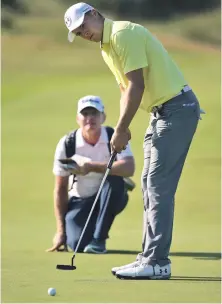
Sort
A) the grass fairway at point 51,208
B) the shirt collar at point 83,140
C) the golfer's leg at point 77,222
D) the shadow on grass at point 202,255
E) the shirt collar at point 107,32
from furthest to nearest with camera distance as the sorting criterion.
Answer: the shirt collar at point 83,140 → the golfer's leg at point 77,222 → the shadow on grass at point 202,255 → the shirt collar at point 107,32 → the grass fairway at point 51,208

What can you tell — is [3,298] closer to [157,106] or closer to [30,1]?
[157,106]

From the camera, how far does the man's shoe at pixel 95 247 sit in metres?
8.15

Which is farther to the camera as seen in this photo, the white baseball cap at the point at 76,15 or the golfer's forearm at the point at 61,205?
the golfer's forearm at the point at 61,205

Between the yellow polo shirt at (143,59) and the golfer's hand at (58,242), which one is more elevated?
the yellow polo shirt at (143,59)

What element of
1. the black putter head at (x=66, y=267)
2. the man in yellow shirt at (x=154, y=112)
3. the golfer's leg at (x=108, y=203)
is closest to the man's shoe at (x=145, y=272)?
the man in yellow shirt at (x=154, y=112)

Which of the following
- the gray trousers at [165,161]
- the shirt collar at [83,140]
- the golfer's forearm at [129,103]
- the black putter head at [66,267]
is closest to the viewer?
the golfer's forearm at [129,103]

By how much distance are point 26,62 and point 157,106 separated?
2693cm

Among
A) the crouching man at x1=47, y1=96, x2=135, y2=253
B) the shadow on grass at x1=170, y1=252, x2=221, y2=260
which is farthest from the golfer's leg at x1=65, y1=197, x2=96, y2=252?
the shadow on grass at x1=170, y1=252, x2=221, y2=260

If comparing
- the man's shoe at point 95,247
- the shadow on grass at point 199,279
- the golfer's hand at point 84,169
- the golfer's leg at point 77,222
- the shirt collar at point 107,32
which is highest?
the shirt collar at point 107,32

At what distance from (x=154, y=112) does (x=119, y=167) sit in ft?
4.48

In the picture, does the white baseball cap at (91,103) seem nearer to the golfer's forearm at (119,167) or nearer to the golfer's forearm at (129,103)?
the golfer's forearm at (119,167)

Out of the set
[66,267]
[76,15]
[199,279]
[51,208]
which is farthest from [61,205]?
[51,208]

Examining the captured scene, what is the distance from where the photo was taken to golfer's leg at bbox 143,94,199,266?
679cm

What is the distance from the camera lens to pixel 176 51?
36156 mm
